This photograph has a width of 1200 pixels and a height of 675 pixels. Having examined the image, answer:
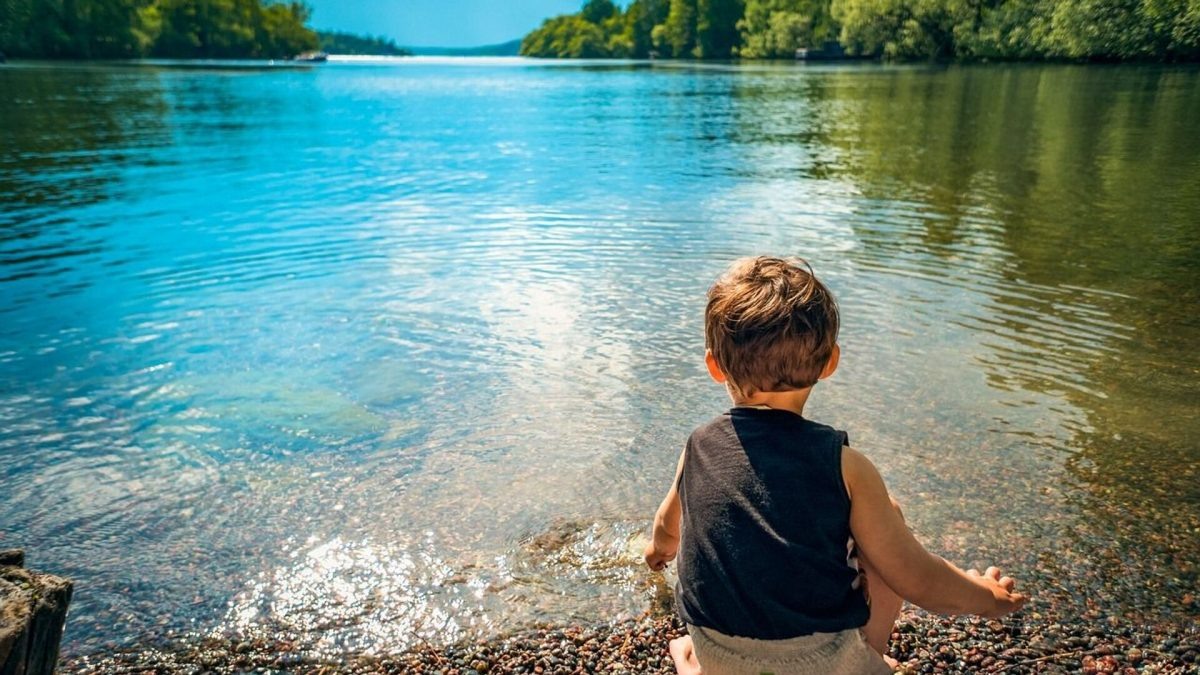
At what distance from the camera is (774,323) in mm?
2426

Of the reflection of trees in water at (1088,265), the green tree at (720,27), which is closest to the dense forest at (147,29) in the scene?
the green tree at (720,27)

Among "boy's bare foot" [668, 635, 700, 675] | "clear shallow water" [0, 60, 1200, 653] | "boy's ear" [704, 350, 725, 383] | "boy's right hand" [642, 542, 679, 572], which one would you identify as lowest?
"clear shallow water" [0, 60, 1200, 653]

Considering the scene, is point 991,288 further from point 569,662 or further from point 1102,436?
point 569,662

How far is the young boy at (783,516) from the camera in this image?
238cm

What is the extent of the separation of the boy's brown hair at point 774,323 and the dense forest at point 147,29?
123 m

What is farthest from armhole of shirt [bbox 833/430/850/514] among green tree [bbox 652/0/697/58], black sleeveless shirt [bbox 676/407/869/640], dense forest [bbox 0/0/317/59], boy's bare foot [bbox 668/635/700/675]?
green tree [bbox 652/0/697/58]

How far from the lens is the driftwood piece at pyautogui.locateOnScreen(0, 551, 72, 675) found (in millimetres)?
2426

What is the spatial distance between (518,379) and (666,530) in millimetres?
4695

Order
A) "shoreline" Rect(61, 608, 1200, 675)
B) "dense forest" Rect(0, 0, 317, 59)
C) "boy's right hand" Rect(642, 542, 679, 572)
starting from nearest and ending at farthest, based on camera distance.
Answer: "boy's right hand" Rect(642, 542, 679, 572)
"shoreline" Rect(61, 608, 1200, 675)
"dense forest" Rect(0, 0, 317, 59)

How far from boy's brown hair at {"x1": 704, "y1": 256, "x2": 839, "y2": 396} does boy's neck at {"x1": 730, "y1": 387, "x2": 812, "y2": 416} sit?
0.02 metres

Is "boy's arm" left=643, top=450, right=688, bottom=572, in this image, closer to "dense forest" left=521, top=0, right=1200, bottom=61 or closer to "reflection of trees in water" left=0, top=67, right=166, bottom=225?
"reflection of trees in water" left=0, top=67, right=166, bottom=225

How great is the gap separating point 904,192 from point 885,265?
6.29 m

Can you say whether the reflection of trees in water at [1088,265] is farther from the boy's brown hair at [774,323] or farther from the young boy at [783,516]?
the boy's brown hair at [774,323]

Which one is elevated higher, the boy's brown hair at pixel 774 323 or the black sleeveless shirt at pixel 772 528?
the boy's brown hair at pixel 774 323
